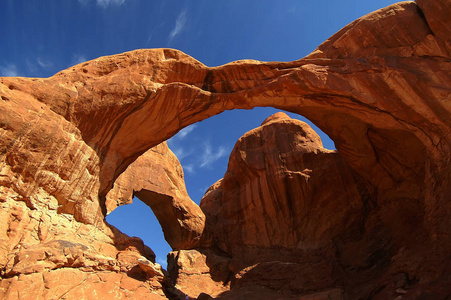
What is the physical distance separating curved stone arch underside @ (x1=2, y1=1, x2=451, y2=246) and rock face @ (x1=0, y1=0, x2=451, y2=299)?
0.05 meters

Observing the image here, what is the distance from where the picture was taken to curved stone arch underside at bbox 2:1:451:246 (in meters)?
12.8

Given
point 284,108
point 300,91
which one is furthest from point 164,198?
point 300,91

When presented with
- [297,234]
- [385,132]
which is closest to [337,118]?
[385,132]

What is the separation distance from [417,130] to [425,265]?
16.1 ft

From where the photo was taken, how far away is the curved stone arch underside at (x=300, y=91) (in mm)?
12828

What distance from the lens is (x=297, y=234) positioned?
2008 cm

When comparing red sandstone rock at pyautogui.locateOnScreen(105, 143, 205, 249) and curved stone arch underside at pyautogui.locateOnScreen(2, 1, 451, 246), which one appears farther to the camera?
red sandstone rock at pyautogui.locateOnScreen(105, 143, 205, 249)

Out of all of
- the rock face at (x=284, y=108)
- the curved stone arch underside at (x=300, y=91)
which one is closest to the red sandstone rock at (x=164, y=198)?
the rock face at (x=284, y=108)

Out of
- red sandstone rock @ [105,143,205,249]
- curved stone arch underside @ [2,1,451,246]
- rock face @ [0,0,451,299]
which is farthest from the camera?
red sandstone rock @ [105,143,205,249]

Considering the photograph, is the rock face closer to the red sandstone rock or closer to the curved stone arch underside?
the curved stone arch underside

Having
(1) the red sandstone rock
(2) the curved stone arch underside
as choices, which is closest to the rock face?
(2) the curved stone arch underside

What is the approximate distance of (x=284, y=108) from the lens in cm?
1620

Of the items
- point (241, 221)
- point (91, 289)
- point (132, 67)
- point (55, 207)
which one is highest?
point (132, 67)

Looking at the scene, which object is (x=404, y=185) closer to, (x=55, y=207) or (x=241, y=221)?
(x=241, y=221)
